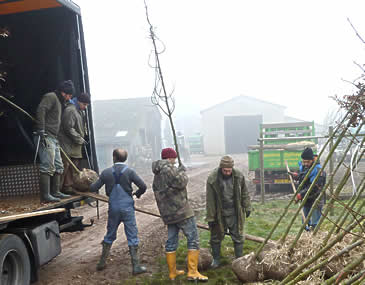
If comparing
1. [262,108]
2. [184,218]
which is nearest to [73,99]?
[184,218]

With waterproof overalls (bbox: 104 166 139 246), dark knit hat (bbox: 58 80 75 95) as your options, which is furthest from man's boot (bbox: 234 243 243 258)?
dark knit hat (bbox: 58 80 75 95)

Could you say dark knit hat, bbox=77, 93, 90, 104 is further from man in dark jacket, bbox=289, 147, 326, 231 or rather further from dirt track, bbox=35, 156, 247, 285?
man in dark jacket, bbox=289, 147, 326, 231

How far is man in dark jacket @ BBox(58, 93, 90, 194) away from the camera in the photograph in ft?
19.9

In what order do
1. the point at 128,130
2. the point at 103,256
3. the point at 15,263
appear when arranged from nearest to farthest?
the point at 15,263, the point at 103,256, the point at 128,130

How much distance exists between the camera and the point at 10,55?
6.54m

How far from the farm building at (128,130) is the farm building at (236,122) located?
23.0 ft

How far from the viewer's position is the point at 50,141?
5617 mm

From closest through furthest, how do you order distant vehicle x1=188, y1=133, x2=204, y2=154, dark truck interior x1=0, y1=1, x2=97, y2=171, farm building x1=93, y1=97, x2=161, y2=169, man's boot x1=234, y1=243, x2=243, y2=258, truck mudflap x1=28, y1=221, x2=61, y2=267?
1. truck mudflap x1=28, y1=221, x2=61, y2=267
2. man's boot x1=234, y1=243, x2=243, y2=258
3. dark truck interior x1=0, y1=1, x2=97, y2=171
4. farm building x1=93, y1=97, x2=161, y2=169
5. distant vehicle x1=188, y1=133, x2=204, y2=154

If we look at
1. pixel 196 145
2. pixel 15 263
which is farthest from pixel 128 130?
pixel 15 263

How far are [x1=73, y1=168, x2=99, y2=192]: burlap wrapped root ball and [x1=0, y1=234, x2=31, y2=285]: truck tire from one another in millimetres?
1648

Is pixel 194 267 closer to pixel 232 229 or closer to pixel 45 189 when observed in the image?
pixel 232 229

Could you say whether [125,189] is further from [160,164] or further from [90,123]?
[90,123]

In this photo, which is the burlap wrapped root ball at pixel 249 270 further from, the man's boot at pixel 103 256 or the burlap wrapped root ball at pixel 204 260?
the man's boot at pixel 103 256

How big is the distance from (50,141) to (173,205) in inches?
81.5
